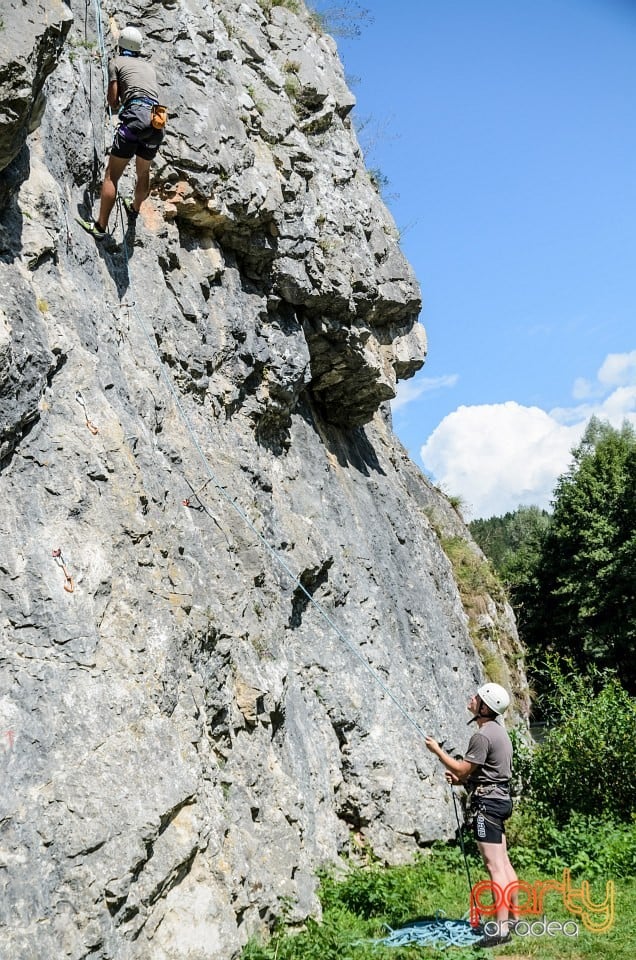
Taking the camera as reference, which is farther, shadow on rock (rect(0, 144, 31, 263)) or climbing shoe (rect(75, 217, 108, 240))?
climbing shoe (rect(75, 217, 108, 240))

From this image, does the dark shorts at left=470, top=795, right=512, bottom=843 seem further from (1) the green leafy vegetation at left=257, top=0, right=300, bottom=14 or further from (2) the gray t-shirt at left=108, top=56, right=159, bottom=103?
(1) the green leafy vegetation at left=257, top=0, right=300, bottom=14

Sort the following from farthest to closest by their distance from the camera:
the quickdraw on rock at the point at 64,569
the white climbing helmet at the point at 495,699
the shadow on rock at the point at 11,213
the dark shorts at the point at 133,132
→ the dark shorts at the point at 133,132, the white climbing helmet at the point at 495,699, the shadow on rock at the point at 11,213, the quickdraw on rock at the point at 64,569

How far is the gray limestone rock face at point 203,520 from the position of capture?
5.23 metres

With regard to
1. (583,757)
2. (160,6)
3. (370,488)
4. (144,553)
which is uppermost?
(160,6)

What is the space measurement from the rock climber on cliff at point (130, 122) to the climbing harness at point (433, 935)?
22.6ft

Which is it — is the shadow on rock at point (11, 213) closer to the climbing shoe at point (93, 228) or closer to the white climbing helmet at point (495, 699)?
the climbing shoe at point (93, 228)

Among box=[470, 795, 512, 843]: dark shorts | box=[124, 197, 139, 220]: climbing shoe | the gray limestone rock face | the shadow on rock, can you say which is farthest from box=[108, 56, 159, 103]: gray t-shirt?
box=[470, 795, 512, 843]: dark shorts

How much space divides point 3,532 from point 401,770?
6504 millimetres

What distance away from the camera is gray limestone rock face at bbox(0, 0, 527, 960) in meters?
5.23

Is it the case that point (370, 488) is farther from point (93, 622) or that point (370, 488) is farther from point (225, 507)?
point (93, 622)

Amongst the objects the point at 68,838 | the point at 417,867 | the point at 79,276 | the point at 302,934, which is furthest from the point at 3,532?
the point at 417,867

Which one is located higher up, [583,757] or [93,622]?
[93,622]

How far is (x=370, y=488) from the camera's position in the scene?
1424cm

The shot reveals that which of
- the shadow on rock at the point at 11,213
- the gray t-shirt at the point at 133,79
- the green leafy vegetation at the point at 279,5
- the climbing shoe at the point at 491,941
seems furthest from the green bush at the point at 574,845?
the green leafy vegetation at the point at 279,5
